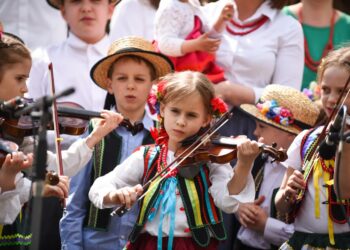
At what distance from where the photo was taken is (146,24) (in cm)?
643

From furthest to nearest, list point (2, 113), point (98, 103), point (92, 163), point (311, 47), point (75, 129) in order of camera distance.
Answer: point (311, 47)
point (98, 103)
point (92, 163)
point (75, 129)
point (2, 113)

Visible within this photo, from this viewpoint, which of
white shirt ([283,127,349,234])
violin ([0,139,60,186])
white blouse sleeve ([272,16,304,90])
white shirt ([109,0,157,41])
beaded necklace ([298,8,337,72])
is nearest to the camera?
violin ([0,139,60,186])

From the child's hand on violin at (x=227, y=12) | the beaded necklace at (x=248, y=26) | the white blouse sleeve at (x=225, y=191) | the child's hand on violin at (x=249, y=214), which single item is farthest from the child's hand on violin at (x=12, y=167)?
the beaded necklace at (x=248, y=26)

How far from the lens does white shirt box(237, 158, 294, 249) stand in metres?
5.53

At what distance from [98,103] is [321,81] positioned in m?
1.62

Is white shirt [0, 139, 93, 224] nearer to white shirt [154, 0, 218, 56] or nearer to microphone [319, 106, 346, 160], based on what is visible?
white shirt [154, 0, 218, 56]

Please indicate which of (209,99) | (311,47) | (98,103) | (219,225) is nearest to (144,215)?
(219,225)

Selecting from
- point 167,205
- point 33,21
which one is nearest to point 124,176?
point 167,205

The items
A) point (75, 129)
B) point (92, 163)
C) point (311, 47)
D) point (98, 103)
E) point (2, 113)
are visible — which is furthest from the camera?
point (311, 47)

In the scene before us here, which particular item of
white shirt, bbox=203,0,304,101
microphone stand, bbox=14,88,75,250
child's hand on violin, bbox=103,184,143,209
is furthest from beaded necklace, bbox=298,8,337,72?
microphone stand, bbox=14,88,75,250

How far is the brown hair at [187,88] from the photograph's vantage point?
4.81 meters

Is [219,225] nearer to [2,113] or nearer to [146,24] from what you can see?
[2,113]

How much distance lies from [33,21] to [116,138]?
1.73 metres

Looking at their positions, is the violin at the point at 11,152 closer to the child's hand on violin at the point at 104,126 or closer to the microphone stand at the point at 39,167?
the child's hand on violin at the point at 104,126
